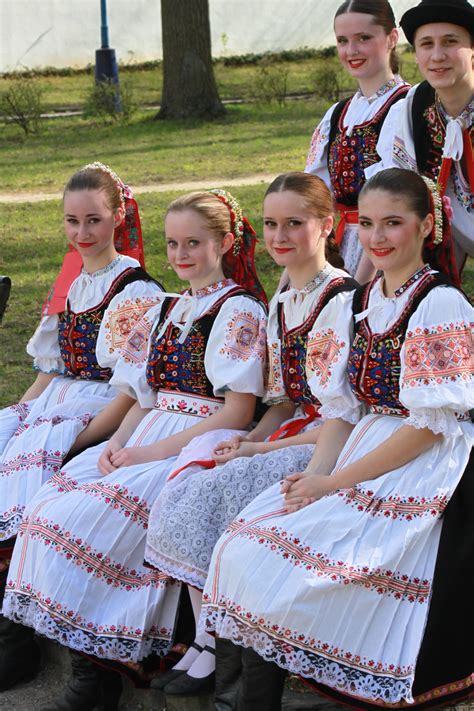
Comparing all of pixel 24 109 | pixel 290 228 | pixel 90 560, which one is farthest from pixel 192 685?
pixel 24 109

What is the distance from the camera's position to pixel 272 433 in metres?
3.75

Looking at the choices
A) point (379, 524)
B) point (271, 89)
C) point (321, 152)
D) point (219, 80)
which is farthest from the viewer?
point (219, 80)

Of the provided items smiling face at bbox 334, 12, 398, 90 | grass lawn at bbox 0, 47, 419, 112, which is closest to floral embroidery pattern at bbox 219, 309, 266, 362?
smiling face at bbox 334, 12, 398, 90

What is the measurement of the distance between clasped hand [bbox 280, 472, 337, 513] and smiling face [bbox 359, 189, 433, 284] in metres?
0.59

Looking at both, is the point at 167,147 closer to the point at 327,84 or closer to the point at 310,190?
the point at 327,84

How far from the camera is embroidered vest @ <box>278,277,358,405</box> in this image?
11.9ft

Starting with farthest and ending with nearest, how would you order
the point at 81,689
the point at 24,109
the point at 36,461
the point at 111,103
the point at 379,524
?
the point at 111,103 < the point at 24,109 < the point at 36,461 < the point at 81,689 < the point at 379,524

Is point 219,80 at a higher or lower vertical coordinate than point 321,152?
higher

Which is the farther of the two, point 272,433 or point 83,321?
point 83,321

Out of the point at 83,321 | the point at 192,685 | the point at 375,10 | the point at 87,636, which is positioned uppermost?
the point at 375,10

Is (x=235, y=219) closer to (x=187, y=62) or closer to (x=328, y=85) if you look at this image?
(x=187, y=62)

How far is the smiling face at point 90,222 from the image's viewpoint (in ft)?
13.9

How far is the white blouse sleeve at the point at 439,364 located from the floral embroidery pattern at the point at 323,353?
30 centimetres

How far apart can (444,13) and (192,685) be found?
2.10 metres
